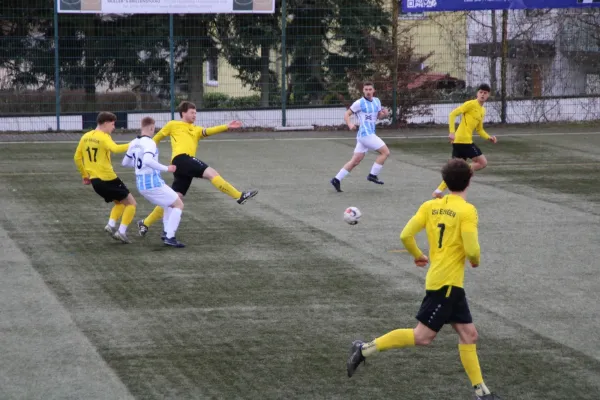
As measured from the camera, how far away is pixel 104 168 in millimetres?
12750

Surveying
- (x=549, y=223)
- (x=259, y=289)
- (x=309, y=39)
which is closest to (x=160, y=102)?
(x=309, y=39)

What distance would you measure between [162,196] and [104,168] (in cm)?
87

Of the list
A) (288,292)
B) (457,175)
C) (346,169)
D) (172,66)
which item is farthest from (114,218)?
(172,66)

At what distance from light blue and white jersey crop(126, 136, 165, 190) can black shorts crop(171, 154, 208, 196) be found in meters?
0.92

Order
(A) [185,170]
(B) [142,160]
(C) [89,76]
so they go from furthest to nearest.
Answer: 1. (C) [89,76]
2. (A) [185,170]
3. (B) [142,160]

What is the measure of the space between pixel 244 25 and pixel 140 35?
2799 millimetres

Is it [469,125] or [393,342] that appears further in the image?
[469,125]

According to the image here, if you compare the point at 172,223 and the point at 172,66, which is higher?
the point at 172,66

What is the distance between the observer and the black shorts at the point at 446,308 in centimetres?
720

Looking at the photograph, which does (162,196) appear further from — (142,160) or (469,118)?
(469,118)

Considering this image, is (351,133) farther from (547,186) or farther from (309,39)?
(547,186)

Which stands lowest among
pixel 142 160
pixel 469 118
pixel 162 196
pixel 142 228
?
pixel 142 228

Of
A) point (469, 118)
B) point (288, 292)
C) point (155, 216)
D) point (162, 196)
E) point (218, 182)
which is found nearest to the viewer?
point (288, 292)

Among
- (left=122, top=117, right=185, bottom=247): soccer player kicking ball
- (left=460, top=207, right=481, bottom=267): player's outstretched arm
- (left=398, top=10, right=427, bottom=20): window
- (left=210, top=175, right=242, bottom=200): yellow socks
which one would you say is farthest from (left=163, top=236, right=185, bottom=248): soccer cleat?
(left=398, top=10, right=427, bottom=20): window
